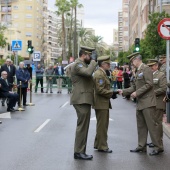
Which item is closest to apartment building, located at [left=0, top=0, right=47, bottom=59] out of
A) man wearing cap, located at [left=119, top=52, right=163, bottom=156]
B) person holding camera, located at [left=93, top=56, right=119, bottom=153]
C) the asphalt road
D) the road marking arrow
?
the road marking arrow

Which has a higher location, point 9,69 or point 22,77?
point 9,69

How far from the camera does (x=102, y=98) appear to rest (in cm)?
1045

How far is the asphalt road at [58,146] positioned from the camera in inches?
361

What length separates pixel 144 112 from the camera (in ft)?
33.9

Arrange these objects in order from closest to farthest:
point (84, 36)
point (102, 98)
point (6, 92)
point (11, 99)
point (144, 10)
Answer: point (102, 98), point (6, 92), point (11, 99), point (144, 10), point (84, 36)

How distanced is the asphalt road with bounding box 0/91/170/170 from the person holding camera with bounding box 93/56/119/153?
0.92 ft

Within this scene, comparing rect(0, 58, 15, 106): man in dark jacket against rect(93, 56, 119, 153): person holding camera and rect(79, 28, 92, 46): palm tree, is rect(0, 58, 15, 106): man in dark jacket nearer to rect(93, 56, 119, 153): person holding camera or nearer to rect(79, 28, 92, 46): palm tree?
rect(93, 56, 119, 153): person holding camera

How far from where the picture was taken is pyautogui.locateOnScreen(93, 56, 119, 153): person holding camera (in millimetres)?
10328

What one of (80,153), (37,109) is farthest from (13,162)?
(37,109)

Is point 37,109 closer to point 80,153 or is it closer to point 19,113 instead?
point 19,113

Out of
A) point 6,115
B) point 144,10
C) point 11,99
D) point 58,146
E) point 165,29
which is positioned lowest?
point 6,115

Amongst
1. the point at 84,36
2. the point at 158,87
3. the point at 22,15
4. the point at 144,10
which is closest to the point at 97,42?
the point at 84,36

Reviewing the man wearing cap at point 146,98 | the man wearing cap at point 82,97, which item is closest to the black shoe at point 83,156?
the man wearing cap at point 82,97

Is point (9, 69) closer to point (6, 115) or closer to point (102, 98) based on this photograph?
point (6, 115)
